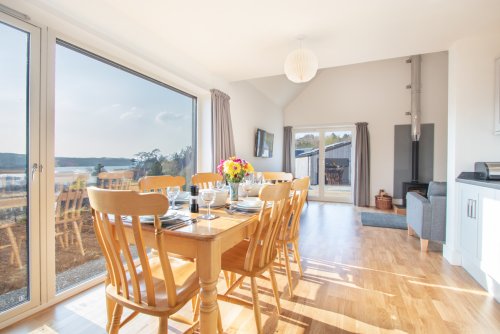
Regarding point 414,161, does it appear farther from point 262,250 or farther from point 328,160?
point 262,250

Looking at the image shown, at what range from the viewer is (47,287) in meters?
1.81

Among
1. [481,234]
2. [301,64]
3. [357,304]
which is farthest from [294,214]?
[481,234]

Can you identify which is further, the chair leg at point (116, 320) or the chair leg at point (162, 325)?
the chair leg at point (116, 320)

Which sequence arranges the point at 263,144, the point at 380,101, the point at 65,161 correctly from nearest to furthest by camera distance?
1. the point at 65,161
2. the point at 263,144
3. the point at 380,101

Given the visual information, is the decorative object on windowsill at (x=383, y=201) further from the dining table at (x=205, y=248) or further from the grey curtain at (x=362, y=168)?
the dining table at (x=205, y=248)

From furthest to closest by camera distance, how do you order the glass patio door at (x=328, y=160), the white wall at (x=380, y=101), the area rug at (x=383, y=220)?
the glass patio door at (x=328, y=160)
the white wall at (x=380, y=101)
the area rug at (x=383, y=220)

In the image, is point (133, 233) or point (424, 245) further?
point (424, 245)

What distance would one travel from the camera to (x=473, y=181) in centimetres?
228

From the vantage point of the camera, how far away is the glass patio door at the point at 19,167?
1636 millimetres

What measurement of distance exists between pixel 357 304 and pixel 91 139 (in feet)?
8.44

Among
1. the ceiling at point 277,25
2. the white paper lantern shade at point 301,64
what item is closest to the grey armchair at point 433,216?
the ceiling at point 277,25

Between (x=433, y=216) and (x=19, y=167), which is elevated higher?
(x=19, y=167)

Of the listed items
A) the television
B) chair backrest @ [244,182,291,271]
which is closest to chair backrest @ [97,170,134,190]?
chair backrest @ [244,182,291,271]

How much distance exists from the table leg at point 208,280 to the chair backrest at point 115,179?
1683 millimetres
